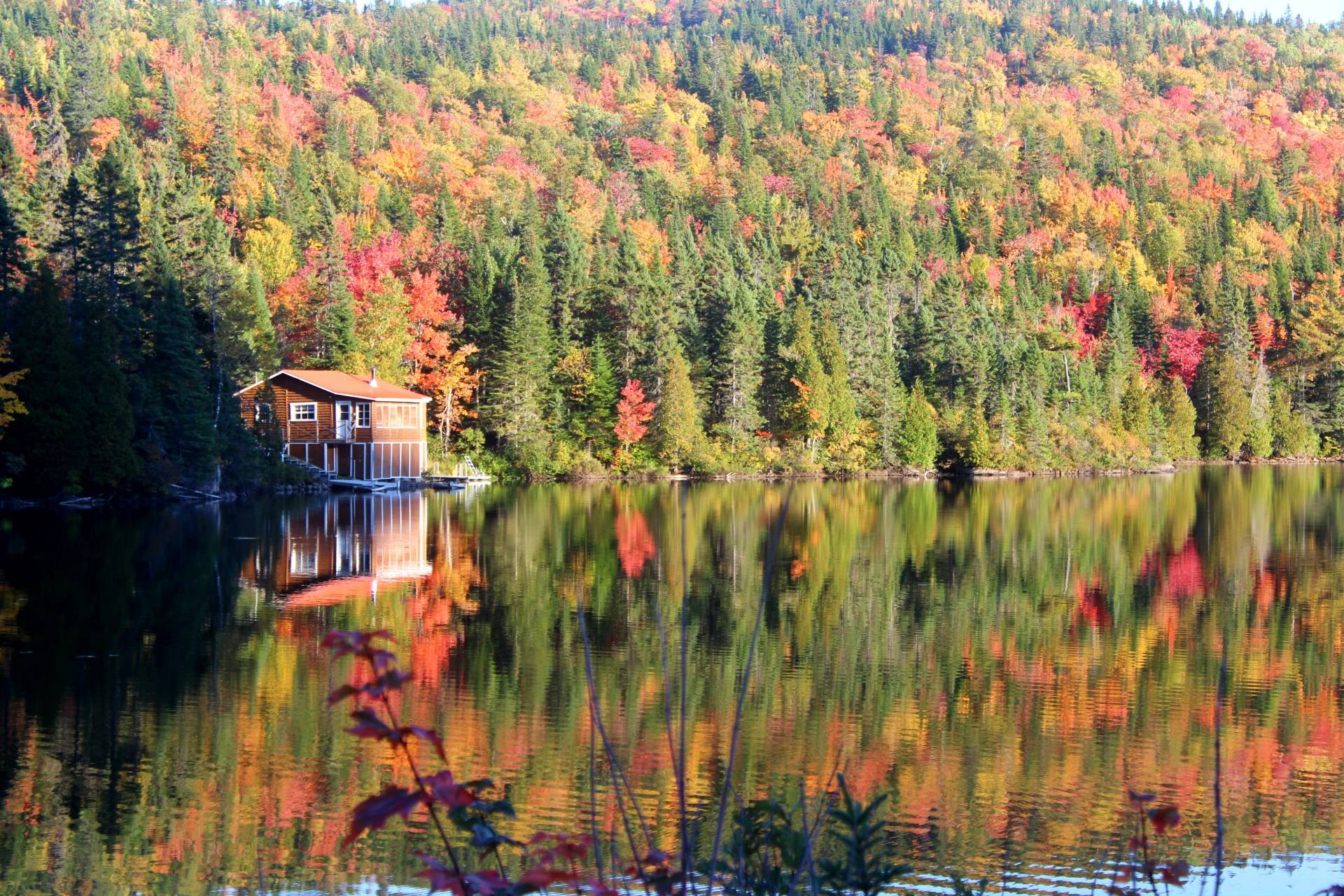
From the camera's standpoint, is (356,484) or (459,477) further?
(459,477)

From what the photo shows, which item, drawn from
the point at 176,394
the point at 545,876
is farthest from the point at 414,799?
the point at 176,394

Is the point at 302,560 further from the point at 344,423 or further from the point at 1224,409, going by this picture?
the point at 1224,409

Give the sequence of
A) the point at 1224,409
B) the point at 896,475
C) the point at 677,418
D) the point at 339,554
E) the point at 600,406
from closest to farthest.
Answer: the point at 339,554 < the point at 677,418 < the point at 600,406 < the point at 896,475 < the point at 1224,409

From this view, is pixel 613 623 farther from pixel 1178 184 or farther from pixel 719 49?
pixel 719 49

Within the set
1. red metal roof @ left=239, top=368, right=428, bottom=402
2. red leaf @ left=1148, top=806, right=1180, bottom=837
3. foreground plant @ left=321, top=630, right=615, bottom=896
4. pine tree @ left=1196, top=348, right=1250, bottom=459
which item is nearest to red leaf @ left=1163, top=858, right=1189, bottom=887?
red leaf @ left=1148, top=806, right=1180, bottom=837

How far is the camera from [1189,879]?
10.7 metres

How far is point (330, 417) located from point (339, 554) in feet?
95.5

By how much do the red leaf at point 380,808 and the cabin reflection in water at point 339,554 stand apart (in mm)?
20235

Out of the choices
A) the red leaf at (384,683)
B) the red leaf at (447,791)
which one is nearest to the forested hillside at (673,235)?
the red leaf at (447,791)

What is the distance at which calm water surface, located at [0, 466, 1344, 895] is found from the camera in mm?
11586

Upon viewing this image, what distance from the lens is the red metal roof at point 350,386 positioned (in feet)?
197

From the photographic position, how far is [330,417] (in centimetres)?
6078

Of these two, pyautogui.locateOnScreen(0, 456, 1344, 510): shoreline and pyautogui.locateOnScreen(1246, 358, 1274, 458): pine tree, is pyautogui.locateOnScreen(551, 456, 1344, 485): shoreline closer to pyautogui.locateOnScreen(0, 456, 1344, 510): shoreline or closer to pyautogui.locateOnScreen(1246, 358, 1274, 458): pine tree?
pyautogui.locateOnScreen(0, 456, 1344, 510): shoreline

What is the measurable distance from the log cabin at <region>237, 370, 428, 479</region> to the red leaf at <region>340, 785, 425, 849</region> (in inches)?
2235
